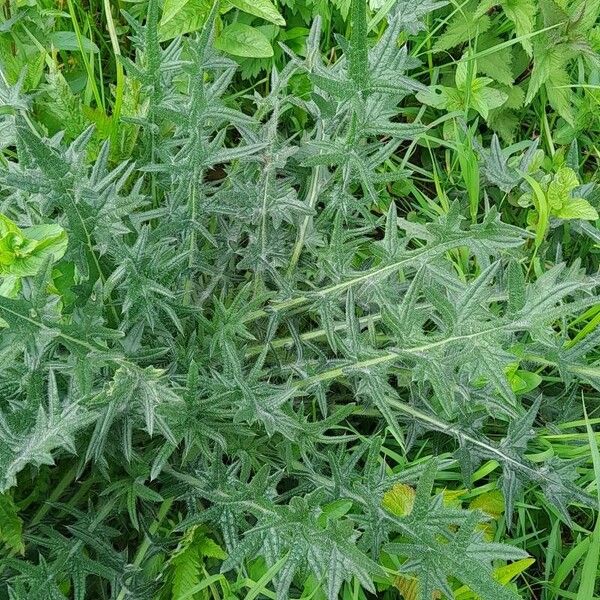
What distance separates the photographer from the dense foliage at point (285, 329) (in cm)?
128

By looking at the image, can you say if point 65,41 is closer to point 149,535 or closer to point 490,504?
point 149,535

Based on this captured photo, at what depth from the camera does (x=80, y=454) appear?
5.06ft

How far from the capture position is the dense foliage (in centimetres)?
128

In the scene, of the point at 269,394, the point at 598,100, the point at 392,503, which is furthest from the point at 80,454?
the point at 598,100

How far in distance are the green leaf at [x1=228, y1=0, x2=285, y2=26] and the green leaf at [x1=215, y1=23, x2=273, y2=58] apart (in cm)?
14

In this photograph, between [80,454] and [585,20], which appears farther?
[585,20]

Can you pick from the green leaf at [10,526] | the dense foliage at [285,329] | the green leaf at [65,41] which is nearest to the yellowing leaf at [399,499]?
Result: the dense foliage at [285,329]

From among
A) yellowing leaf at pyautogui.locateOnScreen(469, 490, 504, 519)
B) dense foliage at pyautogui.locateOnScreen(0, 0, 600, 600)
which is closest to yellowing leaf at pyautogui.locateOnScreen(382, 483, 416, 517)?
dense foliage at pyautogui.locateOnScreen(0, 0, 600, 600)

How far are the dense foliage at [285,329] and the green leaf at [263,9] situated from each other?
0.05 ft

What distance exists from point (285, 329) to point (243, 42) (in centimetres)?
78

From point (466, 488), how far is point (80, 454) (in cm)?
85

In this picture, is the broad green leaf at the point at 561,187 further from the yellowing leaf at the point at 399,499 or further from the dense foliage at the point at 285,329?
the yellowing leaf at the point at 399,499

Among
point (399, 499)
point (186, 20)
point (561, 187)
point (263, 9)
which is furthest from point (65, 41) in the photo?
point (399, 499)

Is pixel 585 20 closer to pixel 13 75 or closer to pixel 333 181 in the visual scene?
pixel 333 181
